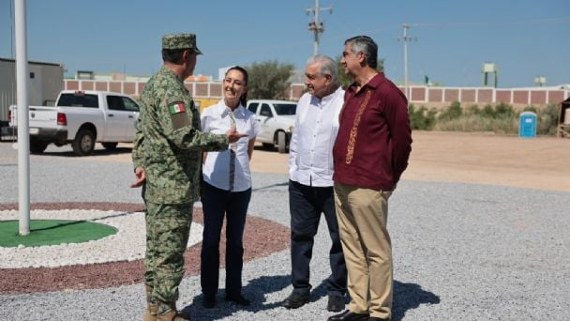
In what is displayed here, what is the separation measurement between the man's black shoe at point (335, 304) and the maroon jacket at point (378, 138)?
3.31ft

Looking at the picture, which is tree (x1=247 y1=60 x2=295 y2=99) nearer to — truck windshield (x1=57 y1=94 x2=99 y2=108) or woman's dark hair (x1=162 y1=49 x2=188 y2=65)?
truck windshield (x1=57 y1=94 x2=99 y2=108)

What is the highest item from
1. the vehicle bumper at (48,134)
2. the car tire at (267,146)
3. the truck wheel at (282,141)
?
the vehicle bumper at (48,134)

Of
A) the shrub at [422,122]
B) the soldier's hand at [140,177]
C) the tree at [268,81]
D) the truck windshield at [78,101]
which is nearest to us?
the soldier's hand at [140,177]

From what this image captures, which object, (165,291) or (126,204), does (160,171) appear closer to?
(165,291)

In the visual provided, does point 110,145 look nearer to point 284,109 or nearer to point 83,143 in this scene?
point 83,143

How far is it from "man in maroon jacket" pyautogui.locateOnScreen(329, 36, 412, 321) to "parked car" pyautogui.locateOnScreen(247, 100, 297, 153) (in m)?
17.4

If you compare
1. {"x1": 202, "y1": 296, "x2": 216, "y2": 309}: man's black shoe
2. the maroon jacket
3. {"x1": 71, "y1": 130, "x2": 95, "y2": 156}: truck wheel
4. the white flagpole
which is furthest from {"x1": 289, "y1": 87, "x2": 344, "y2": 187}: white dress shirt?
{"x1": 71, "y1": 130, "x2": 95, "y2": 156}: truck wheel

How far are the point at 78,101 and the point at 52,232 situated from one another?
13.5 m

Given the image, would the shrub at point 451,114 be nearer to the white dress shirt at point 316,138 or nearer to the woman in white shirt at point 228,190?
the white dress shirt at point 316,138

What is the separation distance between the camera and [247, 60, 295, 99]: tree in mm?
66562

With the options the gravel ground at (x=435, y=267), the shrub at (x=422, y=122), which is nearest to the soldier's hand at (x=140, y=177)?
the gravel ground at (x=435, y=267)

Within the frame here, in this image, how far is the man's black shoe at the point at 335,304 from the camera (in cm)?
480

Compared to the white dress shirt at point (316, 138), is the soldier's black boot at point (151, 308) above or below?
below

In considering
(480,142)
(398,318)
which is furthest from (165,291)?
(480,142)
